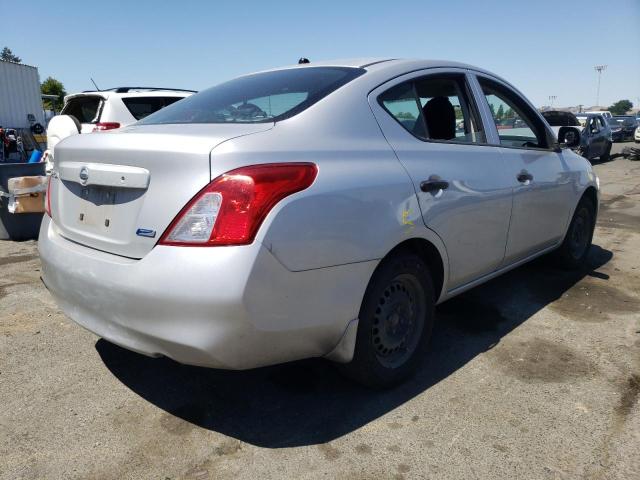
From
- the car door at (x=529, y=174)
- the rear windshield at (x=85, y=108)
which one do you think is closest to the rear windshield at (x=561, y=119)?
the car door at (x=529, y=174)

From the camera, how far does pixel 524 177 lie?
3.50 meters

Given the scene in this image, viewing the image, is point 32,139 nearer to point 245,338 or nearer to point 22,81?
point 22,81

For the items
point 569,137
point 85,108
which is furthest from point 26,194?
point 569,137

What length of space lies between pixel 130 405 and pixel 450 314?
7.55ft

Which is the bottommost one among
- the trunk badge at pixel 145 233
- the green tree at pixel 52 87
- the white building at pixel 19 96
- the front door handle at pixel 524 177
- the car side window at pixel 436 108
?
the trunk badge at pixel 145 233

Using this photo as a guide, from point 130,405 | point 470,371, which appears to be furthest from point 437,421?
point 130,405

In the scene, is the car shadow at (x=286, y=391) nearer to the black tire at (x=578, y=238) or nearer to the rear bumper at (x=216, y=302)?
the rear bumper at (x=216, y=302)

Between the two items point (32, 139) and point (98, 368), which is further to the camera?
point (32, 139)

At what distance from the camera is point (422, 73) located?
9.86 feet

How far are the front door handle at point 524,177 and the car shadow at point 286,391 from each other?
100 centimetres

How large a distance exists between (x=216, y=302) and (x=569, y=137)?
3.54 m

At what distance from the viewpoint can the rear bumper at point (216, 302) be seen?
1946mm

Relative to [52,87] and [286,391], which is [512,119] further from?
[52,87]

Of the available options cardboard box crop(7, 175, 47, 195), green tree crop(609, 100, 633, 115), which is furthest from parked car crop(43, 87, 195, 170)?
green tree crop(609, 100, 633, 115)
